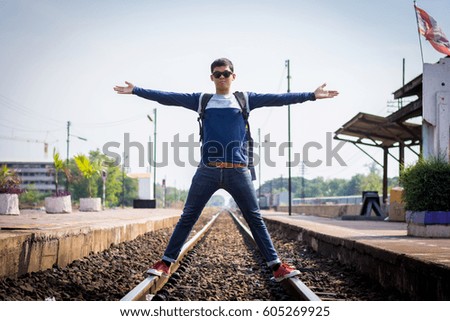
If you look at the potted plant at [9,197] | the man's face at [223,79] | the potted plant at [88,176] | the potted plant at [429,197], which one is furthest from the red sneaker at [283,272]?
the potted plant at [88,176]

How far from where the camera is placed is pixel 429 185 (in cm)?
849

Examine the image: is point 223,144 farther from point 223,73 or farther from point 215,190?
point 223,73

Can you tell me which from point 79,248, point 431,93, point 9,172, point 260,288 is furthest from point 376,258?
point 9,172

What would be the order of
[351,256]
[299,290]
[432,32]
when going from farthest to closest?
[432,32] → [351,256] → [299,290]

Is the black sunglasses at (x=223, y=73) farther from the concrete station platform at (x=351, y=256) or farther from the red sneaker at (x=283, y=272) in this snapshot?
the concrete station platform at (x=351, y=256)

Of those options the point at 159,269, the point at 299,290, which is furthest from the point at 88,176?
the point at 299,290

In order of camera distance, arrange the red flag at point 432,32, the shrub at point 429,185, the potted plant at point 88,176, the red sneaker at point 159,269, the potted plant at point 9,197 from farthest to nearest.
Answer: the potted plant at point 88,176, the potted plant at point 9,197, the red flag at point 432,32, the shrub at point 429,185, the red sneaker at point 159,269

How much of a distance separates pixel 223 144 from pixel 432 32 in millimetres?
11268

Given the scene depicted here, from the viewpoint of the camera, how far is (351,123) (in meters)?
20.1

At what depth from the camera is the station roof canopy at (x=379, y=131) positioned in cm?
1886

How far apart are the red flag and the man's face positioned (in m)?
10.6

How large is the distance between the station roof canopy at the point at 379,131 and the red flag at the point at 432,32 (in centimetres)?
460
